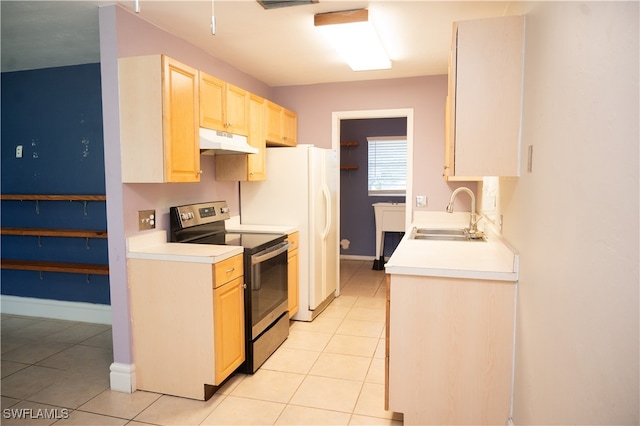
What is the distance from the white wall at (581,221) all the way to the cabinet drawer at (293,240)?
7.05 ft

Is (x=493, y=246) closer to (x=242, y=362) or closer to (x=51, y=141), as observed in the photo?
(x=242, y=362)

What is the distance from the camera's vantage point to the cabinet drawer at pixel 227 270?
246 cm

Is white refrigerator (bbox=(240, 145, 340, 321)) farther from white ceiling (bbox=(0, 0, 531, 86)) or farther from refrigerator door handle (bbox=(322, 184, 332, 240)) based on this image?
white ceiling (bbox=(0, 0, 531, 86))

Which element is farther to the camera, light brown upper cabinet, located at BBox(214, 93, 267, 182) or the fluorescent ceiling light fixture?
light brown upper cabinet, located at BBox(214, 93, 267, 182)

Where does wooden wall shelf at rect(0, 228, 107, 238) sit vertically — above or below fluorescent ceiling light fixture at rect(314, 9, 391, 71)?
below

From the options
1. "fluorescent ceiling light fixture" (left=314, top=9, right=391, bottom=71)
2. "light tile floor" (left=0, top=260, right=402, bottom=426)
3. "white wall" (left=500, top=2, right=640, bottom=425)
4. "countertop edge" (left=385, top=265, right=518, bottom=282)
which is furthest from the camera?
"fluorescent ceiling light fixture" (left=314, top=9, right=391, bottom=71)

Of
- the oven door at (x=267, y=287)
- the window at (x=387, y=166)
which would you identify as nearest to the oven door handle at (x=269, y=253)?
the oven door at (x=267, y=287)

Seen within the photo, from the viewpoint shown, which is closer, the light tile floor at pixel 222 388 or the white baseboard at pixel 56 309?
the light tile floor at pixel 222 388

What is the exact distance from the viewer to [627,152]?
0.93m

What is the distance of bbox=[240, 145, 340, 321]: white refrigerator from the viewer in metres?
3.80

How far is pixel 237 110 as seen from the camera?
10.8ft

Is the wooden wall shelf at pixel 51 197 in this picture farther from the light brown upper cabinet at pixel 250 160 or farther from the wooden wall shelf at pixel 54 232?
the light brown upper cabinet at pixel 250 160

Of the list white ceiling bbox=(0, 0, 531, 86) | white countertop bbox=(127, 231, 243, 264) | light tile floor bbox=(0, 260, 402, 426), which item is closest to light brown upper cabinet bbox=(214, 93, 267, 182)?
white ceiling bbox=(0, 0, 531, 86)

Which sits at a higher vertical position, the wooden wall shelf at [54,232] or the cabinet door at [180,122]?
the cabinet door at [180,122]
